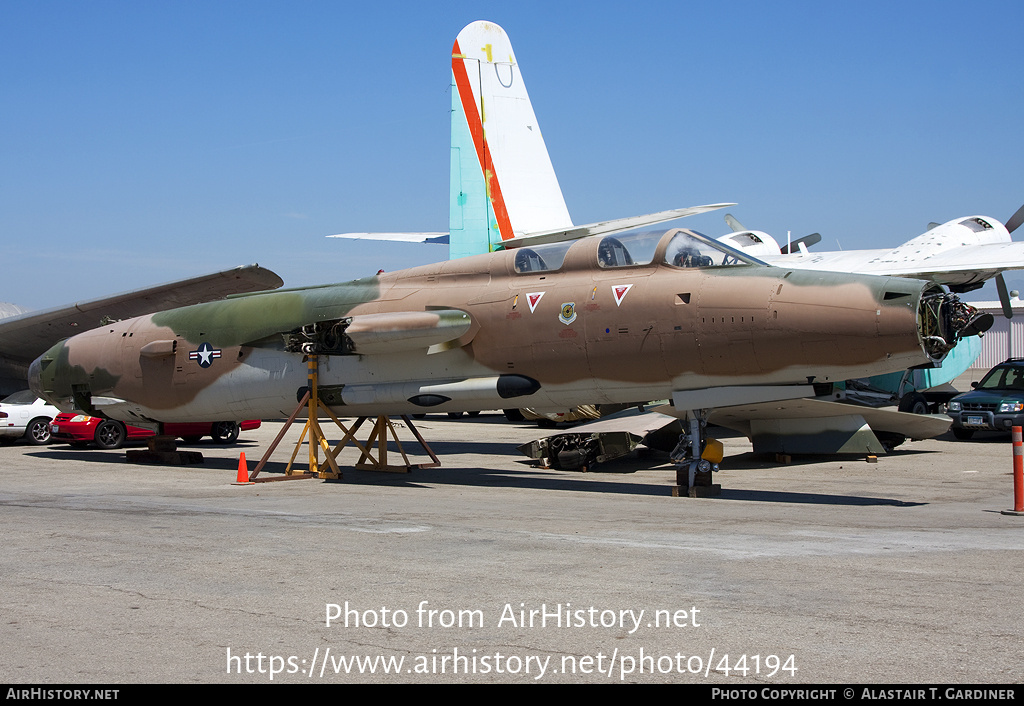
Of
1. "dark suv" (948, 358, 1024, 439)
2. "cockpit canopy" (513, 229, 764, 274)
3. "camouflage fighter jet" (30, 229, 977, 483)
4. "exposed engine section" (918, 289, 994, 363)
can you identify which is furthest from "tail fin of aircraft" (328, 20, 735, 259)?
"exposed engine section" (918, 289, 994, 363)

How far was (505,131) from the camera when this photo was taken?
2275cm

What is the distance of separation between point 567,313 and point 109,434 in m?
14.2

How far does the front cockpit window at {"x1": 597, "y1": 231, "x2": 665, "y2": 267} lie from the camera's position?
1251 centimetres

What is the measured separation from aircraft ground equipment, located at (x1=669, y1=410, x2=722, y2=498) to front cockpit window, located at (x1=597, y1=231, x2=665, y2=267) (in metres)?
2.21

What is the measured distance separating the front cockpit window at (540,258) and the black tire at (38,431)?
15838 mm

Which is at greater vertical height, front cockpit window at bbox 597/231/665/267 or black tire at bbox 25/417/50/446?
front cockpit window at bbox 597/231/665/267

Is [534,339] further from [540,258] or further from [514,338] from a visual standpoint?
[540,258]

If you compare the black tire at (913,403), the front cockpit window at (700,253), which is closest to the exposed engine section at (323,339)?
the front cockpit window at (700,253)

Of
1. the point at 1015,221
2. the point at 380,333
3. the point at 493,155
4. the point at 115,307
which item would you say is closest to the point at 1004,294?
the point at 1015,221

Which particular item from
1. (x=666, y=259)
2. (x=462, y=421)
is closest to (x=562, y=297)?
(x=666, y=259)

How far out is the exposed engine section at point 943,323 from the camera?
1051cm

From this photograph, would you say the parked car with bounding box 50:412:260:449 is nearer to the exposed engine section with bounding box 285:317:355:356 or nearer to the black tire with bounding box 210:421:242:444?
the black tire with bounding box 210:421:242:444

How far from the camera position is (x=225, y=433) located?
24.2m

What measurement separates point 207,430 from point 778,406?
14180 mm
